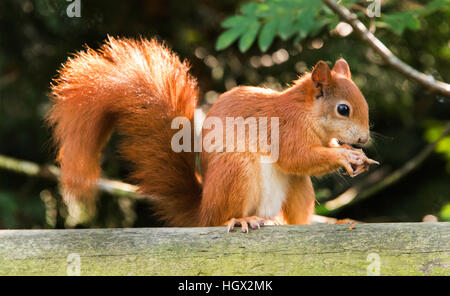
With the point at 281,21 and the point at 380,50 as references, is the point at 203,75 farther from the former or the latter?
the point at 380,50

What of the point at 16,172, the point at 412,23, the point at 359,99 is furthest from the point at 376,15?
the point at 16,172

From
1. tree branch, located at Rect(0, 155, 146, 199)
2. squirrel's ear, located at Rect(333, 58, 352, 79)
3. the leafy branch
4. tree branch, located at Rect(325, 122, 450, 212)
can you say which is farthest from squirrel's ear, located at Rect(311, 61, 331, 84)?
tree branch, located at Rect(0, 155, 146, 199)

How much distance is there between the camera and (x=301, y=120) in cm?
142

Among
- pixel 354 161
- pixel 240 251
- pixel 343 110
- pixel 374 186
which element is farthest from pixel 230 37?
pixel 374 186

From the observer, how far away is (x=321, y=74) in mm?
1392

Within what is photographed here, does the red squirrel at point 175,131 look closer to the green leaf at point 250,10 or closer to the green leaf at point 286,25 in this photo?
the green leaf at point 286,25

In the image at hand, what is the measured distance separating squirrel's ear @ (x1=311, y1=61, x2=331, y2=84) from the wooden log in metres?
0.42

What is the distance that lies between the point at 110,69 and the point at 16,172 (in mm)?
1194

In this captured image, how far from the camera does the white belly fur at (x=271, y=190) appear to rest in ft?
4.55

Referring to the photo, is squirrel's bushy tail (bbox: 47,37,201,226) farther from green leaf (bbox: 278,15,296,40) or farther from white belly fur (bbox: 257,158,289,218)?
green leaf (bbox: 278,15,296,40)

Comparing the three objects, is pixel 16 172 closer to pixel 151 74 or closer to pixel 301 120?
pixel 151 74

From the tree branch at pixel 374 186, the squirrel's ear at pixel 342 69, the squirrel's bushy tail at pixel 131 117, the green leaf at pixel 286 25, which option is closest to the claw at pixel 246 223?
the squirrel's bushy tail at pixel 131 117

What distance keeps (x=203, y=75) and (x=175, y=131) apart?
1.01 metres

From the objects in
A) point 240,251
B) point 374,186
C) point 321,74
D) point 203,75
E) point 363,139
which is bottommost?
point 240,251
